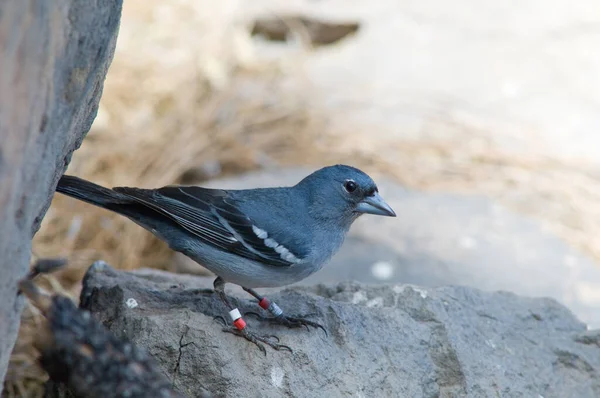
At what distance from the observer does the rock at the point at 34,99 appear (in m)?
2.69

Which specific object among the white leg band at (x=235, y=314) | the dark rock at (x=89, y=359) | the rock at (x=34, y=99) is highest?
the rock at (x=34, y=99)

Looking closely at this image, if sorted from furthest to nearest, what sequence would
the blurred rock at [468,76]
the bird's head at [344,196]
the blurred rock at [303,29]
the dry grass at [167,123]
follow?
the blurred rock at [303,29] < the blurred rock at [468,76] < the dry grass at [167,123] < the bird's head at [344,196]

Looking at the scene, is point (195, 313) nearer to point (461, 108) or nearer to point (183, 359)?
point (183, 359)

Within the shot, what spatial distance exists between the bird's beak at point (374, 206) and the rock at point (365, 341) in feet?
1.66

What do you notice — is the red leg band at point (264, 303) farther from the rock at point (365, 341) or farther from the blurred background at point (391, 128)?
the blurred background at point (391, 128)

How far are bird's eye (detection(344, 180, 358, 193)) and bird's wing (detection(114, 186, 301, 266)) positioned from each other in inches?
20.6

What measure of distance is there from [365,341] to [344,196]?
778 millimetres

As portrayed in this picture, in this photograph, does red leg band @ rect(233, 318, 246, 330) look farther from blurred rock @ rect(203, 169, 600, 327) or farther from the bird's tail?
blurred rock @ rect(203, 169, 600, 327)

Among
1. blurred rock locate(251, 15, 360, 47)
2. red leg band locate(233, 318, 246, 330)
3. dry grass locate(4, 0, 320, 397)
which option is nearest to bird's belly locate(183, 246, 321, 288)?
red leg band locate(233, 318, 246, 330)

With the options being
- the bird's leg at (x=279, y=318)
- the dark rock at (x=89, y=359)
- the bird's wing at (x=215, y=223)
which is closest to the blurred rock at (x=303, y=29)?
the bird's wing at (x=215, y=223)

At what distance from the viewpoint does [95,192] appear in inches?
167

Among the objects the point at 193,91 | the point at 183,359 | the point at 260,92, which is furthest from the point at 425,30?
the point at 183,359

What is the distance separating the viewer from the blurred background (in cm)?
759

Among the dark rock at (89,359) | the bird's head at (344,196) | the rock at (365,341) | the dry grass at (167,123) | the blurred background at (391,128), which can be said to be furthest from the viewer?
the dry grass at (167,123)
